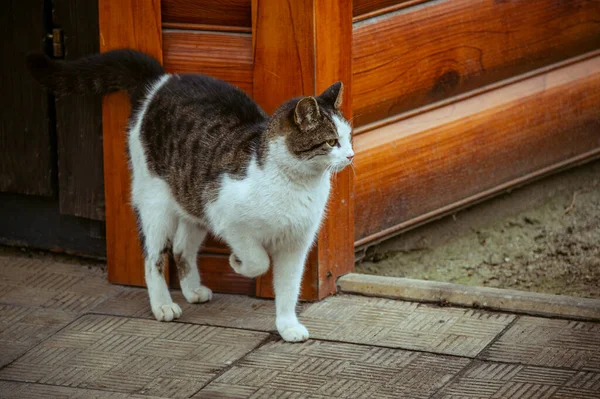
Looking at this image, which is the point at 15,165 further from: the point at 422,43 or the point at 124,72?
the point at 422,43

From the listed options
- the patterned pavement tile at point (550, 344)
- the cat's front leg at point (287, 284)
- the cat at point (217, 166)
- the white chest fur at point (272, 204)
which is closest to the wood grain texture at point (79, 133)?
the cat at point (217, 166)

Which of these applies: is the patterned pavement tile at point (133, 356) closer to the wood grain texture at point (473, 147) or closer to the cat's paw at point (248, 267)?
the cat's paw at point (248, 267)

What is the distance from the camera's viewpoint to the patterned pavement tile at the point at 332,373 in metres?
3.59

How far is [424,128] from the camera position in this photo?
498 centimetres

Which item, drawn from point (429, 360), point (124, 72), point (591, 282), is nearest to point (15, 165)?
point (124, 72)

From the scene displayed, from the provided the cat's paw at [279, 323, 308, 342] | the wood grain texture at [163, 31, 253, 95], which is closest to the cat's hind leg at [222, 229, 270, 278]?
the cat's paw at [279, 323, 308, 342]

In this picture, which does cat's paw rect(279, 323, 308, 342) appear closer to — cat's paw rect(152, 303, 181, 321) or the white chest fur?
the white chest fur

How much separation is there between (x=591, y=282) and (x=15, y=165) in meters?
2.76

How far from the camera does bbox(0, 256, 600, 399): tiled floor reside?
142 inches

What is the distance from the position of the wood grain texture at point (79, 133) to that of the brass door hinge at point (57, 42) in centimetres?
2

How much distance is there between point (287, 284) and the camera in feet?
13.5

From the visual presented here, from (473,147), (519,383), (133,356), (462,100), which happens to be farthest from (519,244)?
(133,356)

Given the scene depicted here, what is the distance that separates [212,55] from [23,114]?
1.12 metres

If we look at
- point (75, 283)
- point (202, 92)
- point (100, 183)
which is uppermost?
point (202, 92)
